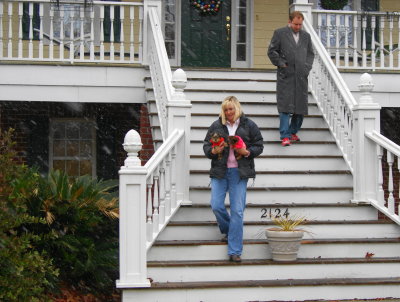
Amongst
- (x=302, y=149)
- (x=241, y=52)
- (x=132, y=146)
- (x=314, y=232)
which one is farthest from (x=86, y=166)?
(x=132, y=146)

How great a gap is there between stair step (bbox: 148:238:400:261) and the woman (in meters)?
0.24

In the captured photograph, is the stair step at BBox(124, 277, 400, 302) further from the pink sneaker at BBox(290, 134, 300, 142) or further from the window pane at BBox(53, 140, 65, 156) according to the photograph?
the window pane at BBox(53, 140, 65, 156)

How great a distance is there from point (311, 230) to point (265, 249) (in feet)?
2.19

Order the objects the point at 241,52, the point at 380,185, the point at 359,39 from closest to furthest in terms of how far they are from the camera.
Answer: the point at 380,185 < the point at 359,39 < the point at 241,52

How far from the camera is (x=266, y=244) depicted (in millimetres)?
8555

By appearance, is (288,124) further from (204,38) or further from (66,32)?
(66,32)

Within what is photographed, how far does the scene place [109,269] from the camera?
9.05 metres

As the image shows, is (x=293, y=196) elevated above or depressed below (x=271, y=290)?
above

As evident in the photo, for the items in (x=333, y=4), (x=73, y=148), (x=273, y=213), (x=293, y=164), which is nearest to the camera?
(x=273, y=213)

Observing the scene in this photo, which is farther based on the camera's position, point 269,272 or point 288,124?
point 288,124

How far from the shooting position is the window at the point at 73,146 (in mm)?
13945

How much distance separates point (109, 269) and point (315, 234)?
2230mm

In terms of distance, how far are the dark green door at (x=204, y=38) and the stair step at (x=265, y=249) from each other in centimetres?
648

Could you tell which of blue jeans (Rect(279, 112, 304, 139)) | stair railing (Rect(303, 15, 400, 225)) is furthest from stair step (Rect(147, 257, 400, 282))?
blue jeans (Rect(279, 112, 304, 139))
